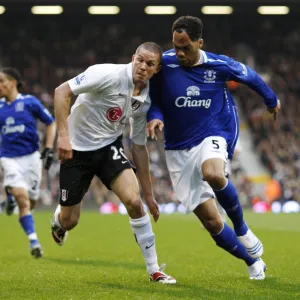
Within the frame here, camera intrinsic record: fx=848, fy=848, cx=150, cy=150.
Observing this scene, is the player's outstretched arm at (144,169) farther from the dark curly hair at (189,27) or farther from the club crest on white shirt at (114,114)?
the dark curly hair at (189,27)

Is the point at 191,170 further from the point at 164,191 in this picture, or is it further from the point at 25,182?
the point at 164,191

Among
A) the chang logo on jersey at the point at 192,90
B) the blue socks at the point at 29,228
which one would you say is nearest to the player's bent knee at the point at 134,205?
the chang logo on jersey at the point at 192,90

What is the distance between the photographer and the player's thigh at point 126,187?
7426mm

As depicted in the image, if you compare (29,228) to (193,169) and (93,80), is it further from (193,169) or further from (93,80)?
(93,80)

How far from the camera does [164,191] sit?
28.4 metres

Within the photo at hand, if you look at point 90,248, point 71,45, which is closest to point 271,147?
point 71,45

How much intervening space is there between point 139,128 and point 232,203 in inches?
42.6

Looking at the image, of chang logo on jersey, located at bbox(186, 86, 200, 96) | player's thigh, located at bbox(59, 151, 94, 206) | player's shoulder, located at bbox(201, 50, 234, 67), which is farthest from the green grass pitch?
player's shoulder, located at bbox(201, 50, 234, 67)

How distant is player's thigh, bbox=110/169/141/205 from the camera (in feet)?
24.4

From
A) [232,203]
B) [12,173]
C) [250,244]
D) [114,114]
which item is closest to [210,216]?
[232,203]

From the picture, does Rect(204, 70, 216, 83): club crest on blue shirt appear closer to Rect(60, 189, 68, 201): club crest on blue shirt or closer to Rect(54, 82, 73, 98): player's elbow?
Rect(54, 82, 73, 98): player's elbow

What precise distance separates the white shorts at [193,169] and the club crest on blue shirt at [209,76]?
1.74 feet

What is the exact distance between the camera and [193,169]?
7965mm

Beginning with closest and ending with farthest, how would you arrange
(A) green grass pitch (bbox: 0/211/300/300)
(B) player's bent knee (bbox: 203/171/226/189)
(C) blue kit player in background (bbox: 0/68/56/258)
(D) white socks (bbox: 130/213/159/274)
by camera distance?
(A) green grass pitch (bbox: 0/211/300/300) < (B) player's bent knee (bbox: 203/171/226/189) < (D) white socks (bbox: 130/213/159/274) < (C) blue kit player in background (bbox: 0/68/56/258)
